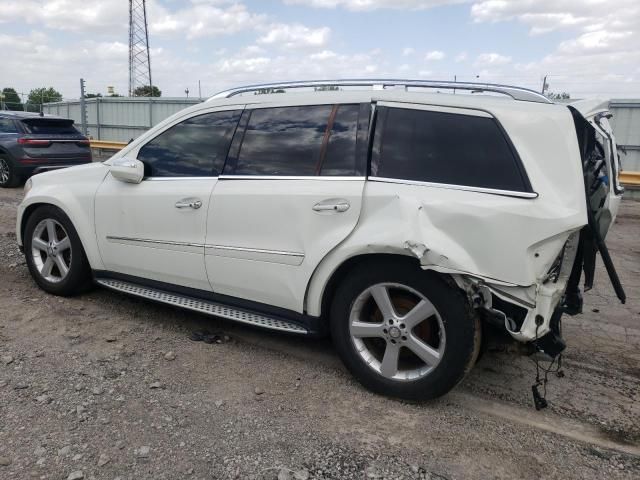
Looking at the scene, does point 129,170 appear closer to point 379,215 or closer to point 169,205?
point 169,205

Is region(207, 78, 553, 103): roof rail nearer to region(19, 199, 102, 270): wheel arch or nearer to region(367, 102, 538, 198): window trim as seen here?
region(367, 102, 538, 198): window trim

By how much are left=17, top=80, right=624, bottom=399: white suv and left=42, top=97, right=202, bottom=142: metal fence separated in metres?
15.4

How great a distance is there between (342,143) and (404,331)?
3.86 feet

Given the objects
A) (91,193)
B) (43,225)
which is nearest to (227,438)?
(91,193)

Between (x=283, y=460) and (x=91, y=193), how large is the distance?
2.72 m

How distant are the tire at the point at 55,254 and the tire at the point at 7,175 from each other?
738 cm

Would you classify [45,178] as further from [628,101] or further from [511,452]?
[628,101]

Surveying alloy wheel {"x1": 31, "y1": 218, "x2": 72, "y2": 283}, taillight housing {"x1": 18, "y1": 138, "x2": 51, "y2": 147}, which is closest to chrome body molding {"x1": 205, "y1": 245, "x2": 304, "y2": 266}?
alloy wheel {"x1": 31, "y1": 218, "x2": 72, "y2": 283}

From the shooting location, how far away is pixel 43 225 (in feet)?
15.0

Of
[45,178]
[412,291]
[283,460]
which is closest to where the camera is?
[283,460]

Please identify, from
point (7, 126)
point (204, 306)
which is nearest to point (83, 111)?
point (7, 126)

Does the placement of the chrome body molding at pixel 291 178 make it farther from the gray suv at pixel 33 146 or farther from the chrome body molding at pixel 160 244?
the gray suv at pixel 33 146

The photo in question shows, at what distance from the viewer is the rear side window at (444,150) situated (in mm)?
2762

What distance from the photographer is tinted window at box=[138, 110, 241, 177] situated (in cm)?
368
